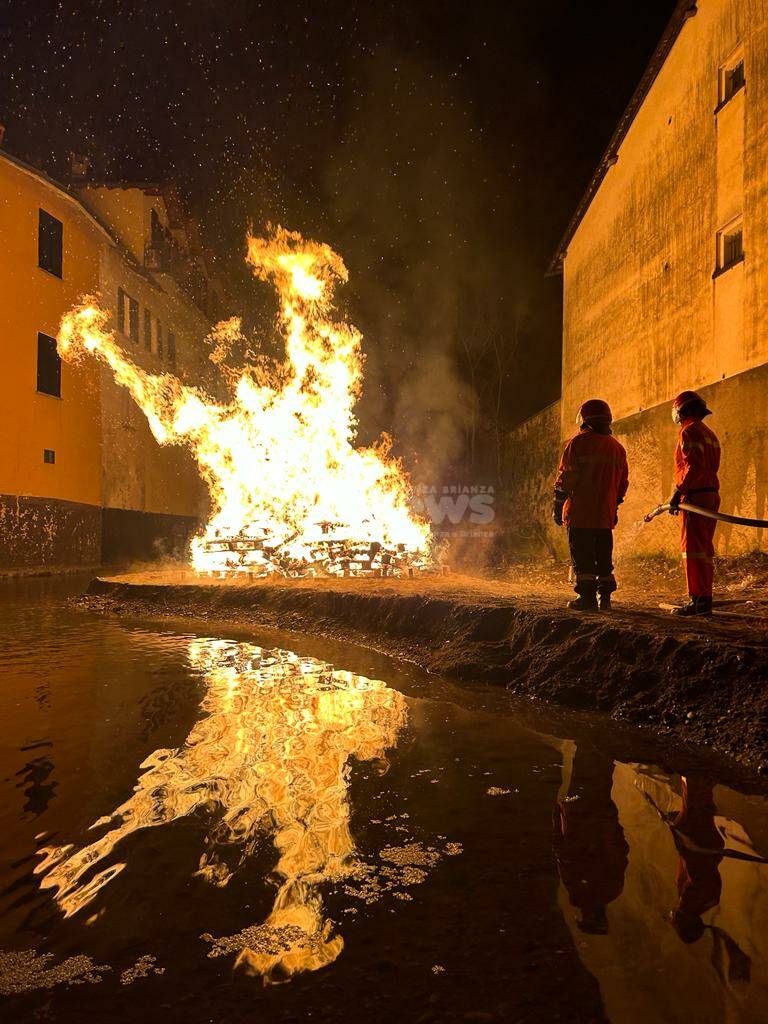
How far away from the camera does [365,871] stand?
9.09 ft

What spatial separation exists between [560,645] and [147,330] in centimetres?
2712

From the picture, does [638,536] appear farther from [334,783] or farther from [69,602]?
[334,783]

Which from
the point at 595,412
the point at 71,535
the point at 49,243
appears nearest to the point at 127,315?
the point at 49,243

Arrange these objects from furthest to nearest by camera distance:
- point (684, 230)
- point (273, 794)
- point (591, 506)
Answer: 1. point (684, 230)
2. point (591, 506)
3. point (273, 794)

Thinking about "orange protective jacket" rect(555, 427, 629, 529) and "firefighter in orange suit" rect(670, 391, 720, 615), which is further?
"orange protective jacket" rect(555, 427, 629, 529)

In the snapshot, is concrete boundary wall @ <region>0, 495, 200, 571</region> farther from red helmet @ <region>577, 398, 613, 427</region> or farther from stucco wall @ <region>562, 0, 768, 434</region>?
red helmet @ <region>577, 398, 613, 427</region>

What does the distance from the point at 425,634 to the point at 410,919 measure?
5.76m

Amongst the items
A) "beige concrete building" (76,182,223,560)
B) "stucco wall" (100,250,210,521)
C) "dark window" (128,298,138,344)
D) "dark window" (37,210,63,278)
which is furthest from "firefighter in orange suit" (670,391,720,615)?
"dark window" (128,298,138,344)

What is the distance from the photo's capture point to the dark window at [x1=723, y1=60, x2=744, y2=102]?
40.1 ft

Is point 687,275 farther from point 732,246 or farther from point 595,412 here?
point 595,412

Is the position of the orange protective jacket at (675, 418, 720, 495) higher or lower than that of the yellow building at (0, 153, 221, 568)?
lower

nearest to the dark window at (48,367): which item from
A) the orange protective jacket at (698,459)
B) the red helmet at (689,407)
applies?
the red helmet at (689,407)

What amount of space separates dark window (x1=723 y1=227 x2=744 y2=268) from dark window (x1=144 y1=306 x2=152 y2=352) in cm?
2271

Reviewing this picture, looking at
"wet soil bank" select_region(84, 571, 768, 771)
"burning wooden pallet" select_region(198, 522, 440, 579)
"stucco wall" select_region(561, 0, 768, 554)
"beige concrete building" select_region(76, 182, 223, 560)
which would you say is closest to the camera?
"wet soil bank" select_region(84, 571, 768, 771)
